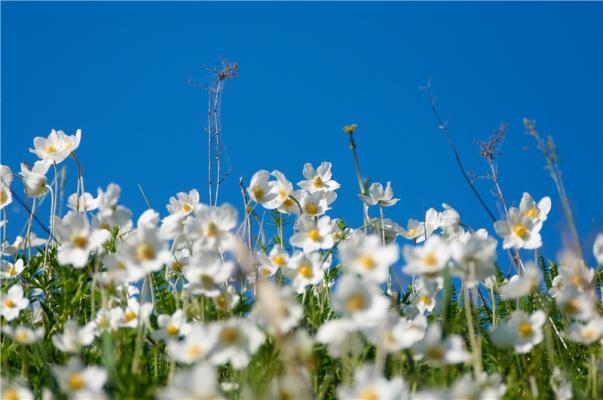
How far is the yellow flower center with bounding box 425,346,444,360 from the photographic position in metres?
2.14

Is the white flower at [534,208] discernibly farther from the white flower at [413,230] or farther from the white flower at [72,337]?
the white flower at [72,337]

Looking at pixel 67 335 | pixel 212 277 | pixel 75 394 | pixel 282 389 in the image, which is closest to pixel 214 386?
pixel 282 389

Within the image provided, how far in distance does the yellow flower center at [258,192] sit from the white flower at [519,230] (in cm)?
94

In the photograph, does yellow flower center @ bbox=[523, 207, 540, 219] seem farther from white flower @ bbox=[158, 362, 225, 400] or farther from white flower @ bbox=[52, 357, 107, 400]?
white flower @ bbox=[52, 357, 107, 400]

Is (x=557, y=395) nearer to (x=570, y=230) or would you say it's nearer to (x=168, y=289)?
(x=570, y=230)

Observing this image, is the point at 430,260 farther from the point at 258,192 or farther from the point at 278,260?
the point at 258,192

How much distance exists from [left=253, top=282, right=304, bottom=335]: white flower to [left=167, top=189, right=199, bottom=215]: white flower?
1.00 meters

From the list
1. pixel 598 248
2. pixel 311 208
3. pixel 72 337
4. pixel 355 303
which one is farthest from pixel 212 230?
pixel 598 248

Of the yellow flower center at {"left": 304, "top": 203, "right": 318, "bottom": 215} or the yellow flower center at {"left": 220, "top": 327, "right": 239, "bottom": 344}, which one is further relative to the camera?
the yellow flower center at {"left": 304, "top": 203, "right": 318, "bottom": 215}

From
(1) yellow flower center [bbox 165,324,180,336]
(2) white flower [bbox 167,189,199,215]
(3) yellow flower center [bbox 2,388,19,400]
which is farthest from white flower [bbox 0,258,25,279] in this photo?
(3) yellow flower center [bbox 2,388,19,400]

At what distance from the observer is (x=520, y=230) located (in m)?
2.87

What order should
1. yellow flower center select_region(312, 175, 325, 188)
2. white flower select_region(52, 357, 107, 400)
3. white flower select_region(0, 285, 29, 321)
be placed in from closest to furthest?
white flower select_region(52, 357, 107, 400) < white flower select_region(0, 285, 29, 321) < yellow flower center select_region(312, 175, 325, 188)

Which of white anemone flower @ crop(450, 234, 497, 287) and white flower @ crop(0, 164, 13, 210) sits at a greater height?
white flower @ crop(0, 164, 13, 210)

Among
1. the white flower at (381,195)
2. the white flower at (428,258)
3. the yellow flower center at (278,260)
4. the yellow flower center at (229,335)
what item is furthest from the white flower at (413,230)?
the yellow flower center at (229,335)
